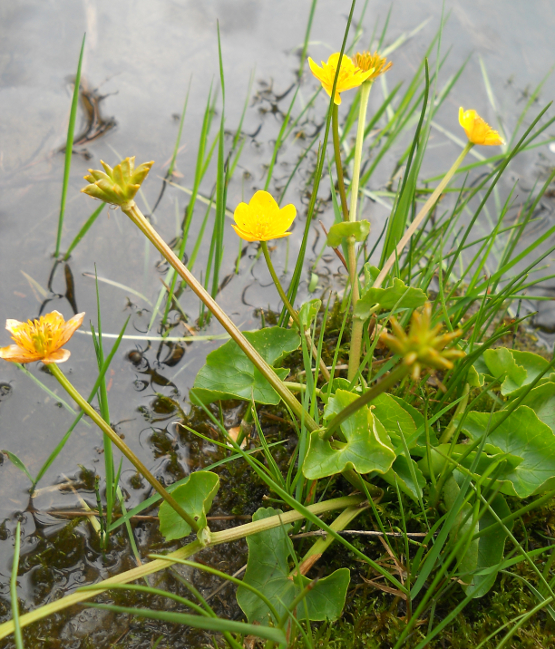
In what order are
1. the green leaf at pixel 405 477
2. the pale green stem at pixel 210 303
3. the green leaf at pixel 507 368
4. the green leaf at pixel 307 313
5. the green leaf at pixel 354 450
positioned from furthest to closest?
the green leaf at pixel 507 368
the green leaf at pixel 307 313
the green leaf at pixel 405 477
the green leaf at pixel 354 450
the pale green stem at pixel 210 303

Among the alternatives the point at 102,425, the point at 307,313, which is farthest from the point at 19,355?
the point at 307,313

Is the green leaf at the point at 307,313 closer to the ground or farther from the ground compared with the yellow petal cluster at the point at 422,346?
closer to the ground

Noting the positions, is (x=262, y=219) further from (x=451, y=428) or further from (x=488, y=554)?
(x=488, y=554)

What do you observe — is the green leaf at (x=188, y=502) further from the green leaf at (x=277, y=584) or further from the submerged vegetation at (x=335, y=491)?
the green leaf at (x=277, y=584)

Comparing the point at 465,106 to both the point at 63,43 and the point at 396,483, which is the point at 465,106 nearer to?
the point at 63,43

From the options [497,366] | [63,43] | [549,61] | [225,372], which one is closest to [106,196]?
[225,372]

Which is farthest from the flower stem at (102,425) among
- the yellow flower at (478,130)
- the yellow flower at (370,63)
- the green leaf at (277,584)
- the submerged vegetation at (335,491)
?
Answer: the yellow flower at (478,130)
